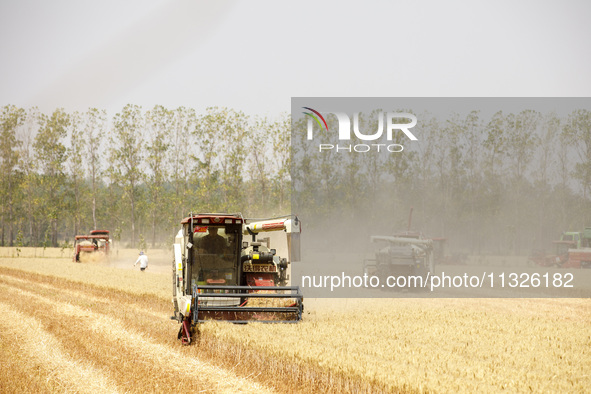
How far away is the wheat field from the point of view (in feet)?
26.5

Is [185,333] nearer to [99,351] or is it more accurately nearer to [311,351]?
[99,351]

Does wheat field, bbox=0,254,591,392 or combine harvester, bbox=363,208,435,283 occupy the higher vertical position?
combine harvester, bbox=363,208,435,283

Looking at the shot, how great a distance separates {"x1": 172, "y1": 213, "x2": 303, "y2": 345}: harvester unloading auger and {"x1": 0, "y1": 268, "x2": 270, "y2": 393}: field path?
1.00 meters

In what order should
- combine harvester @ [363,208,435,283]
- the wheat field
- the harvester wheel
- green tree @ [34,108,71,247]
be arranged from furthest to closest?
green tree @ [34,108,71,247]
combine harvester @ [363,208,435,283]
the harvester wheel
the wheat field

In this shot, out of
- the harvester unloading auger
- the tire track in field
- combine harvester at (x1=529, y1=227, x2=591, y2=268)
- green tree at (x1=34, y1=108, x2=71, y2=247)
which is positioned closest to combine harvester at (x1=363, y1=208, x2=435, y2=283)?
the harvester unloading auger

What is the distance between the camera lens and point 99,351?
10469 millimetres

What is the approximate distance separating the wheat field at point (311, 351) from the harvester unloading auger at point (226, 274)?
0.56m

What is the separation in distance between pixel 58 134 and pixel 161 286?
53663 mm

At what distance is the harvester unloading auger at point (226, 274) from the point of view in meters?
12.2

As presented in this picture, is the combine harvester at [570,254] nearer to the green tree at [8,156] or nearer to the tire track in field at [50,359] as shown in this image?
the tire track in field at [50,359]

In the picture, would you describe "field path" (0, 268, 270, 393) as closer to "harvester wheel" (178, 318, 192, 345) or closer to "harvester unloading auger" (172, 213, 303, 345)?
"harvester wheel" (178, 318, 192, 345)

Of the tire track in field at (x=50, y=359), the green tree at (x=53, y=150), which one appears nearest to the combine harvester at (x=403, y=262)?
the tire track in field at (x=50, y=359)

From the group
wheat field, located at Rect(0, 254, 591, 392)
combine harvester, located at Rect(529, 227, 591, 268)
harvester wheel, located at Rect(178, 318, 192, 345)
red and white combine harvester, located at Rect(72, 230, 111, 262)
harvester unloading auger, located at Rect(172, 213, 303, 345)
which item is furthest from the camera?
red and white combine harvester, located at Rect(72, 230, 111, 262)

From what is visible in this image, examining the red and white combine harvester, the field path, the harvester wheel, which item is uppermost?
the red and white combine harvester
